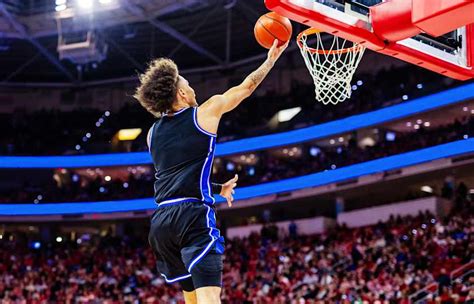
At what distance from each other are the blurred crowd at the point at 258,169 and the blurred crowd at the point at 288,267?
7.01ft

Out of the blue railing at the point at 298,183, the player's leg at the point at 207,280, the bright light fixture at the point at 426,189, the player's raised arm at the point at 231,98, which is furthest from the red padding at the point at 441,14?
the bright light fixture at the point at 426,189

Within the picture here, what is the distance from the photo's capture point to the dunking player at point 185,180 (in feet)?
12.2

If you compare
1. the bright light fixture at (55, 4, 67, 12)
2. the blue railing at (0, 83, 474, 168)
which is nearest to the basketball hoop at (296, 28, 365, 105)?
the blue railing at (0, 83, 474, 168)

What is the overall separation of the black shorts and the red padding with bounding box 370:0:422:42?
2.85 m

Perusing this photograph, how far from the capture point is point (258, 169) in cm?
2805

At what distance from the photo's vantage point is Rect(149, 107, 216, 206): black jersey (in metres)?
3.87

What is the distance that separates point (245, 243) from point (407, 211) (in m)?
5.75

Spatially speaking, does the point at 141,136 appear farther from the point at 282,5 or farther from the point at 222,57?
the point at 282,5

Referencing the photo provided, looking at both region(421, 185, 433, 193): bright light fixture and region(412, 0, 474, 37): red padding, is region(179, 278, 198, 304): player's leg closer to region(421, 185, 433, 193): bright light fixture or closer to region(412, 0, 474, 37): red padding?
region(412, 0, 474, 37): red padding

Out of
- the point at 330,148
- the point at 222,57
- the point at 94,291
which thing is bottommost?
the point at 94,291

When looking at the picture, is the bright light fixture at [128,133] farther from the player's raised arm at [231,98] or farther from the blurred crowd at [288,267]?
the player's raised arm at [231,98]

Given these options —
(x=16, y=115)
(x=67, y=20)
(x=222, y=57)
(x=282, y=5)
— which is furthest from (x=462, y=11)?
(x=16, y=115)

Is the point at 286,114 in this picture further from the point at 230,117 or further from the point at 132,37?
the point at 132,37

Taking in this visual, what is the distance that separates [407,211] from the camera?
22.6 meters
